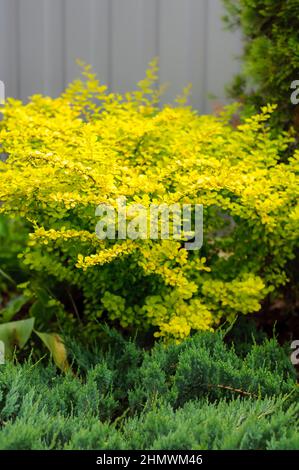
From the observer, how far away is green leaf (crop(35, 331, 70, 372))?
2834 millimetres

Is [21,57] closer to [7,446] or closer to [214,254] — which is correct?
[214,254]

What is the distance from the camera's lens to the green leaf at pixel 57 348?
2.83 meters

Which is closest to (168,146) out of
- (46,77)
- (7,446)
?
(7,446)

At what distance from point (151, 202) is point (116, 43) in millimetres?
2487

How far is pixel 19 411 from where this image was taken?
2.17m

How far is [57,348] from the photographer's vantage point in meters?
2.89

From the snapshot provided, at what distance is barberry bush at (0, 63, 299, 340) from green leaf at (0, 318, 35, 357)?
0.15 metres
